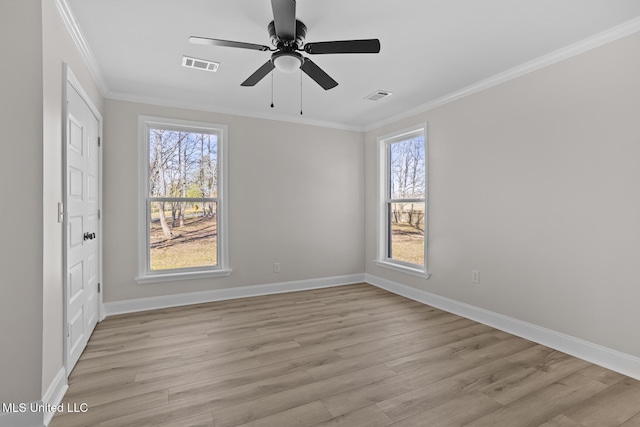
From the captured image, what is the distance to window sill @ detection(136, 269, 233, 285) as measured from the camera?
381 centimetres

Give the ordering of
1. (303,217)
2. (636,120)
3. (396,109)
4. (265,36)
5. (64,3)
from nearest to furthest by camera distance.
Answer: (64,3)
(636,120)
(265,36)
(396,109)
(303,217)

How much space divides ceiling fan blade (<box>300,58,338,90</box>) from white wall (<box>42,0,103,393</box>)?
158 centimetres

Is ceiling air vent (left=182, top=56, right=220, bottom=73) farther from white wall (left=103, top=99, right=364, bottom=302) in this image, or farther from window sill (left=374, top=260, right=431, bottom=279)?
window sill (left=374, top=260, right=431, bottom=279)

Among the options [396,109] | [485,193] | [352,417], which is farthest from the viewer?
[396,109]

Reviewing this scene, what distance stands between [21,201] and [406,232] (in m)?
4.06

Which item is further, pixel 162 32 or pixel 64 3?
pixel 162 32

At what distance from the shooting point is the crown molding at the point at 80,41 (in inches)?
82.3

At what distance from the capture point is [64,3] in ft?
6.75

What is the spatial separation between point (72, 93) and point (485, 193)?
3811mm

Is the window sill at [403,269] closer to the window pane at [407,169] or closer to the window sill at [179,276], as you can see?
the window pane at [407,169]

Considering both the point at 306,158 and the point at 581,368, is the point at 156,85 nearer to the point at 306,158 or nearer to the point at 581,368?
the point at 306,158

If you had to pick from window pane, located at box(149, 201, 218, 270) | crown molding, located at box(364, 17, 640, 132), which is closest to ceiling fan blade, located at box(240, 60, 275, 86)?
window pane, located at box(149, 201, 218, 270)

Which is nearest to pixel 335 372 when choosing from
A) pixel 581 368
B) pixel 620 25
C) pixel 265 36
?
pixel 581 368

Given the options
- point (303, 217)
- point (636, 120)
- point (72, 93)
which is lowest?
point (303, 217)
